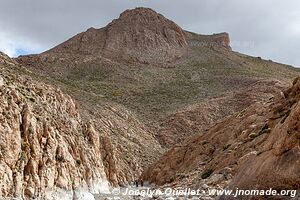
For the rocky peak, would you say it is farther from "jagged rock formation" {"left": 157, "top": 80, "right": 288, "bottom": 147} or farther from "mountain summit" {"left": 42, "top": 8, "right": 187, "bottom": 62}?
"jagged rock formation" {"left": 157, "top": 80, "right": 288, "bottom": 147}

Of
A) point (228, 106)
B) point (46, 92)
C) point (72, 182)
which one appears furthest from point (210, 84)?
point (72, 182)

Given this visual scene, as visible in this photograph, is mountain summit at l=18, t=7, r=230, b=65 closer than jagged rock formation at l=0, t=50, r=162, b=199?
No

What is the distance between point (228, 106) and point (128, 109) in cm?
1868

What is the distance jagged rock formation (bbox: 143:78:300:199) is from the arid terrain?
0.06 m

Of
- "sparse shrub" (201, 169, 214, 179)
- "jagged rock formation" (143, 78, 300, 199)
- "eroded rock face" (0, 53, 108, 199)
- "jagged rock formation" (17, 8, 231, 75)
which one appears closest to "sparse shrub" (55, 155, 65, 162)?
"eroded rock face" (0, 53, 108, 199)

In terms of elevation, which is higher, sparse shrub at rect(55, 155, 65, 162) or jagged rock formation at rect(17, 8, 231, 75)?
jagged rock formation at rect(17, 8, 231, 75)

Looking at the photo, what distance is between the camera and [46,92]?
121 ft

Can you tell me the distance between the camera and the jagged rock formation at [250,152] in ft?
38.5

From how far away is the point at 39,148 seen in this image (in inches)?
1051

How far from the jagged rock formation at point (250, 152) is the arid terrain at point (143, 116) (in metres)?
0.06

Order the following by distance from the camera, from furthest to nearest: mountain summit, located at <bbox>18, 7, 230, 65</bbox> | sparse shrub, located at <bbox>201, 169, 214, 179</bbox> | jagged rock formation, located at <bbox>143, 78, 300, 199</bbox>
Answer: mountain summit, located at <bbox>18, 7, 230, 65</bbox> → sparse shrub, located at <bbox>201, 169, 214, 179</bbox> → jagged rock formation, located at <bbox>143, 78, 300, 199</bbox>

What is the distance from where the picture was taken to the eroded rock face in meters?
23.5

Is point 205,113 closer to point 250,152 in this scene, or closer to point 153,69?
point 153,69

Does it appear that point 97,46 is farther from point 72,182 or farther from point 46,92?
point 72,182
